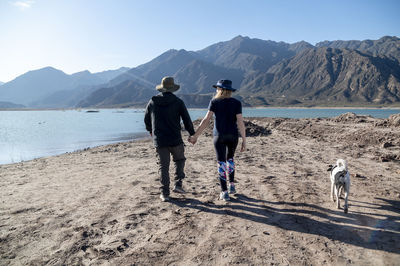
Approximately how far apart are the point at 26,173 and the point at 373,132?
55.5 ft

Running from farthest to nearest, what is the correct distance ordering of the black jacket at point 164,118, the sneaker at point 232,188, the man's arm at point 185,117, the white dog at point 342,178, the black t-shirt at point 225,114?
the sneaker at point 232,188, the man's arm at point 185,117, the black jacket at point 164,118, the black t-shirt at point 225,114, the white dog at point 342,178

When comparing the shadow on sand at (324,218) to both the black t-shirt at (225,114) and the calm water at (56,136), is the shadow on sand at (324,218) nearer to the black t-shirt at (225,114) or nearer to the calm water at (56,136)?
the black t-shirt at (225,114)

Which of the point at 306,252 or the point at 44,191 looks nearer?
the point at 306,252

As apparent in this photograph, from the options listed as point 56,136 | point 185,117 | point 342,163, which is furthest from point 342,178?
point 56,136

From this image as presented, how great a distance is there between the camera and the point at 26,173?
890 cm

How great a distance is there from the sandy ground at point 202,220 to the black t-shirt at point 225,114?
1.63 metres

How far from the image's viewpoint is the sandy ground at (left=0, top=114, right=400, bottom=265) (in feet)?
11.0

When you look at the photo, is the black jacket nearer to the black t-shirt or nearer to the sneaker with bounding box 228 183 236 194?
the black t-shirt

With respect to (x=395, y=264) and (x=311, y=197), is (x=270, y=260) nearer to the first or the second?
(x=395, y=264)

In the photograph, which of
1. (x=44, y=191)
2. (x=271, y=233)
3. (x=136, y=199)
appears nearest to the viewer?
(x=271, y=233)

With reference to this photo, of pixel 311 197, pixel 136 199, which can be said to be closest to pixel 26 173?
pixel 136 199

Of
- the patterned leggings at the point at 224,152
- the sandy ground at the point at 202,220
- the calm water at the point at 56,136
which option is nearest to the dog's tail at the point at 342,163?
the sandy ground at the point at 202,220

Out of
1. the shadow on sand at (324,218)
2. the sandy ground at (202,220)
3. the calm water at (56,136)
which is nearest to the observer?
the sandy ground at (202,220)

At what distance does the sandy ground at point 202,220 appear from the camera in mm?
3342
